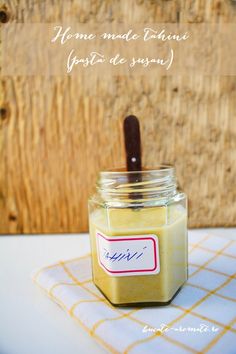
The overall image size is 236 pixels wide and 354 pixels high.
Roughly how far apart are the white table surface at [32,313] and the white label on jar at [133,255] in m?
0.08

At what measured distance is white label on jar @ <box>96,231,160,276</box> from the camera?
0.37 meters

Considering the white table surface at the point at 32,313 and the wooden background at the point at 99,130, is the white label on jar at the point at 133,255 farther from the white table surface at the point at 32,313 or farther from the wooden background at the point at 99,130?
the wooden background at the point at 99,130

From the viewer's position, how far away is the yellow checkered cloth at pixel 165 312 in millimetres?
311

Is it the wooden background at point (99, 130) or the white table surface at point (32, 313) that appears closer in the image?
the white table surface at point (32, 313)

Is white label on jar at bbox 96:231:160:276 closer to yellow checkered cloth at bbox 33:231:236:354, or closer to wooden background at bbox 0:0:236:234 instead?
Result: yellow checkered cloth at bbox 33:231:236:354

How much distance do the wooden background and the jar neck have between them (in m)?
0.23

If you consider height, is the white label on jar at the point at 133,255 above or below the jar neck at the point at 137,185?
below

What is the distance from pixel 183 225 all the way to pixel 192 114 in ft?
0.92

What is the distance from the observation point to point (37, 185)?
2.19 ft

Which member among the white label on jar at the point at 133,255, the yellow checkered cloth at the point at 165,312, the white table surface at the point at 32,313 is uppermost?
the white label on jar at the point at 133,255

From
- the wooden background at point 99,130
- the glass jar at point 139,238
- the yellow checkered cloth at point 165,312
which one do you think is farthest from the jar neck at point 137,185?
the wooden background at point 99,130

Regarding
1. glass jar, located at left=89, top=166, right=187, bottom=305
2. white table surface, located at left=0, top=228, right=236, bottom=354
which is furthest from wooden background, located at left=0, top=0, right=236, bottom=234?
glass jar, located at left=89, top=166, right=187, bottom=305

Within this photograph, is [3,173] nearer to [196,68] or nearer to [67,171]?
[67,171]

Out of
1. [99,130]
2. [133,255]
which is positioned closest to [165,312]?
[133,255]
